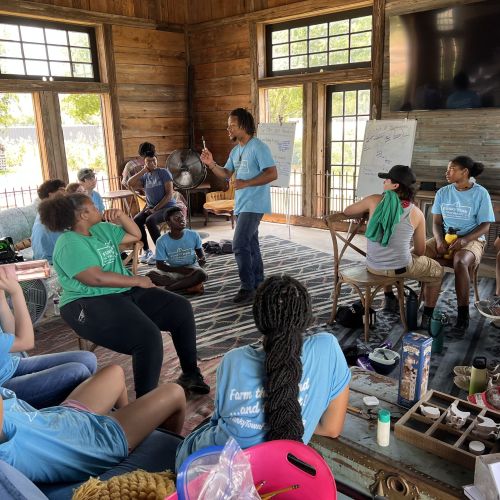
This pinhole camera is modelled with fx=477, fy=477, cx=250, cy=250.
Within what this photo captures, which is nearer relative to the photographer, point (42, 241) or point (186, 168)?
point (42, 241)

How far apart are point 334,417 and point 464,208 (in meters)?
2.75

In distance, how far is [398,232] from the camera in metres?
3.01

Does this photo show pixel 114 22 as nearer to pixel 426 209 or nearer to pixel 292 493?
pixel 426 209

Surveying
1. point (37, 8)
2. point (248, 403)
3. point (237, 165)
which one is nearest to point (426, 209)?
point (237, 165)

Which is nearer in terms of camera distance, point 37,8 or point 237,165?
point 237,165

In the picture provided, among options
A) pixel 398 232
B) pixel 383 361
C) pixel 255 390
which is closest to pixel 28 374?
pixel 255 390

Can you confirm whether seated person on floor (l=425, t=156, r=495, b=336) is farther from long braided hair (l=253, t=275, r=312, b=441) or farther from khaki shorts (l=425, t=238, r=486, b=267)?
long braided hair (l=253, t=275, r=312, b=441)

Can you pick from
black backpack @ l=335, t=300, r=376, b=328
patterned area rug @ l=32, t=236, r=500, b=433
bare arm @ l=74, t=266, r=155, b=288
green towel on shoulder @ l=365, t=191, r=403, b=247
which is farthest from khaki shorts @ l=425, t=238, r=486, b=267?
bare arm @ l=74, t=266, r=155, b=288

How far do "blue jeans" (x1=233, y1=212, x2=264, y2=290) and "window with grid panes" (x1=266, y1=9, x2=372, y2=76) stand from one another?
9.87ft

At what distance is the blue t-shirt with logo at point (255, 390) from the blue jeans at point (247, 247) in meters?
2.47

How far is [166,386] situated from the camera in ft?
5.91

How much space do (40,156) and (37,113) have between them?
535 mm

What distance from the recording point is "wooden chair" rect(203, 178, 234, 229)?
251 inches

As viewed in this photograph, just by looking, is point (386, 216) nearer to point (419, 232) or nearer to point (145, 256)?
point (419, 232)
